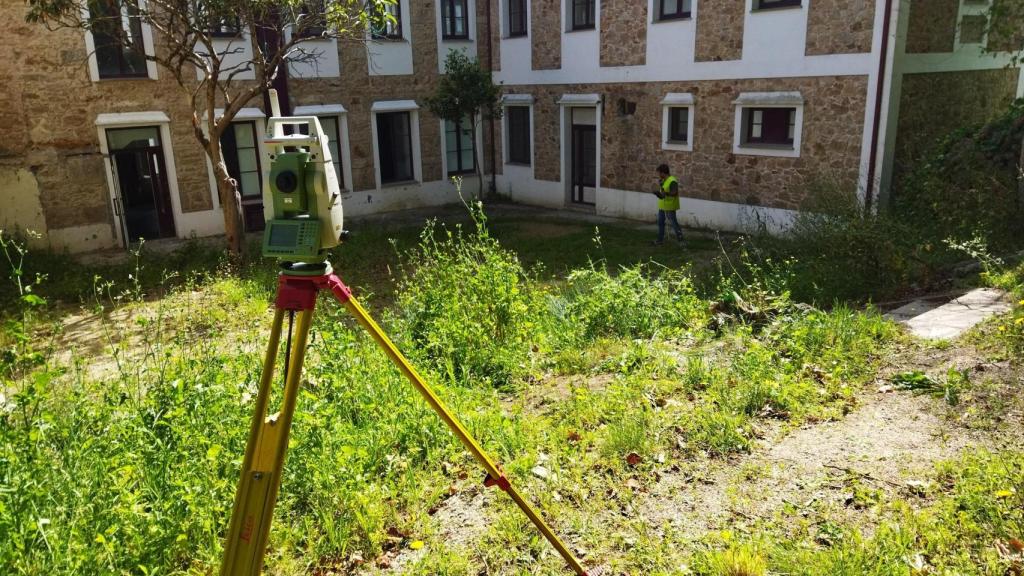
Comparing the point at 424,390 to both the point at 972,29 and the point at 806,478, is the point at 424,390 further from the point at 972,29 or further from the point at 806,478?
the point at 972,29

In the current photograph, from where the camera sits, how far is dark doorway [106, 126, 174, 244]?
1402cm

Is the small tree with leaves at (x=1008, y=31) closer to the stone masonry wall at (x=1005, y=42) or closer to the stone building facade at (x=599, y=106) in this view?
the stone masonry wall at (x=1005, y=42)

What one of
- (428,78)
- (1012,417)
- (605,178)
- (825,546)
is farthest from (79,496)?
(428,78)

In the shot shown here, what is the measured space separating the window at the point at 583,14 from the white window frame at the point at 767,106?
4.29 metres

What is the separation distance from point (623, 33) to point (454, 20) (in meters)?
4.90

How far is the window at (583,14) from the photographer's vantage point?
52.0 ft

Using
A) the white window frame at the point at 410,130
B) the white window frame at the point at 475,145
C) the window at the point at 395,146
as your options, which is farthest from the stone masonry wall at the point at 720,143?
the window at the point at 395,146

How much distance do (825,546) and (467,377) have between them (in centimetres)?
304

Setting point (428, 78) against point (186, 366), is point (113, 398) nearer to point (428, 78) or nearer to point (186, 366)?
point (186, 366)

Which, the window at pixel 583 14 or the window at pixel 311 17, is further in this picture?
the window at pixel 583 14

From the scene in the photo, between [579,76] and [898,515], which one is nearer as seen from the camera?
→ [898,515]

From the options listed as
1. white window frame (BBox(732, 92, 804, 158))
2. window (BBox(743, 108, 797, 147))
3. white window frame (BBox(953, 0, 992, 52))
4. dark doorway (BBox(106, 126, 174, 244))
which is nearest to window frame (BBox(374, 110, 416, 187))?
dark doorway (BBox(106, 126, 174, 244))

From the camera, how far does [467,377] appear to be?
18.7 feet

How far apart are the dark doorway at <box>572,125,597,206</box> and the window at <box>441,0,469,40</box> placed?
3887mm
